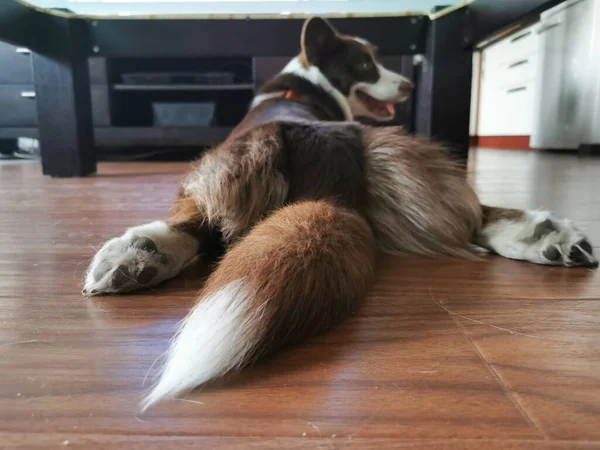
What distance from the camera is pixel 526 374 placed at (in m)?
0.47

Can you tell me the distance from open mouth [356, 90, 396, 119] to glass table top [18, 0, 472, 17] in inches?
15.2

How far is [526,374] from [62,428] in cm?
41

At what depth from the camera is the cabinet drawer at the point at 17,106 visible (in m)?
3.95

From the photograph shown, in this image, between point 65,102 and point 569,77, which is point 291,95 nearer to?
point 65,102

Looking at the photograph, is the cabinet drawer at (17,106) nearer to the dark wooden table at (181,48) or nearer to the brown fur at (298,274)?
the dark wooden table at (181,48)

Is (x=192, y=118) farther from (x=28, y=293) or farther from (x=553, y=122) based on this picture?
(x=28, y=293)

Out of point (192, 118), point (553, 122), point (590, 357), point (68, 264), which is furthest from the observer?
point (553, 122)

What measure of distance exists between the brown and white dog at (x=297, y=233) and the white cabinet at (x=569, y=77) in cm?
366

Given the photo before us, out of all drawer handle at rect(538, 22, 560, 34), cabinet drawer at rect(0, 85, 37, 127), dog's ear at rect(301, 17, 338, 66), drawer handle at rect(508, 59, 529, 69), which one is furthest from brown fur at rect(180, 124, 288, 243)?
drawer handle at rect(508, 59, 529, 69)

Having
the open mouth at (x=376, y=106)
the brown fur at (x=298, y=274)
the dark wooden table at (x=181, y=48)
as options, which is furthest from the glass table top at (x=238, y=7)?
the brown fur at (x=298, y=274)

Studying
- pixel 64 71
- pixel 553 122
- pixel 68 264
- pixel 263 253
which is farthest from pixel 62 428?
pixel 553 122

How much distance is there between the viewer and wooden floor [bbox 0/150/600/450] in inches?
15.0

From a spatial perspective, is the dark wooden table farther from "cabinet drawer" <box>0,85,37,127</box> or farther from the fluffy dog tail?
"cabinet drawer" <box>0,85,37,127</box>

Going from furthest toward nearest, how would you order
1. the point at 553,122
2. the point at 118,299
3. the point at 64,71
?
the point at 553,122 → the point at 64,71 → the point at 118,299
